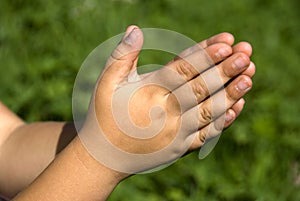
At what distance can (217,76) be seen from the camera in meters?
1.42

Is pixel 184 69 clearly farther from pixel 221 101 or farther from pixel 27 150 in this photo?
pixel 27 150

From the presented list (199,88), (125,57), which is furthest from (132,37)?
(199,88)

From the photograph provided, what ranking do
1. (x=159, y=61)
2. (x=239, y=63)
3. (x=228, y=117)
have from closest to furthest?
(x=239, y=63), (x=228, y=117), (x=159, y=61)

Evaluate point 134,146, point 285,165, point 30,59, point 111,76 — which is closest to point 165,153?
point 134,146

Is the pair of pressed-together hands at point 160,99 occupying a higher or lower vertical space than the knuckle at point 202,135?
higher

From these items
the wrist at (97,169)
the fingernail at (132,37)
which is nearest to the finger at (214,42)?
the fingernail at (132,37)

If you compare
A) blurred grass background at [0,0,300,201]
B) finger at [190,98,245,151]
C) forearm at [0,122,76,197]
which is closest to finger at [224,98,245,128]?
finger at [190,98,245,151]

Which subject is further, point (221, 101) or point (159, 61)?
point (159, 61)

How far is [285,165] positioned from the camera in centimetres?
253

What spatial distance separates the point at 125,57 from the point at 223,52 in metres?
0.18

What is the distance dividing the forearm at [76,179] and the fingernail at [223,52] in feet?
0.98

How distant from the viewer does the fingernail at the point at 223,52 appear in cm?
139

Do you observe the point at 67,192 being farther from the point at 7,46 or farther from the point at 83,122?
the point at 7,46

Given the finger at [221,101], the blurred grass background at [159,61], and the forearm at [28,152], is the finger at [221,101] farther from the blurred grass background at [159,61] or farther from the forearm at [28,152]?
the blurred grass background at [159,61]
